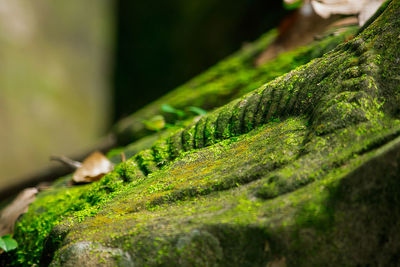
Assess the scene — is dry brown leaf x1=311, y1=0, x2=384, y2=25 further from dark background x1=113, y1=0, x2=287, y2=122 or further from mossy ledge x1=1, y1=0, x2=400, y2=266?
dark background x1=113, y1=0, x2=287, y2=122

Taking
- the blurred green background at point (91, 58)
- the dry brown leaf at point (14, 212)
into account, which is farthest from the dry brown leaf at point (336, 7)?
the dry brown leaf at point (14, 212)

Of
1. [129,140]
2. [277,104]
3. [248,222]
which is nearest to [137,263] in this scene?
[248,222]

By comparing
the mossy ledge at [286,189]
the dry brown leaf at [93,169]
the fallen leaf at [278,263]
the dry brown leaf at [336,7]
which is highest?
the dry brown leaf at [336,7]

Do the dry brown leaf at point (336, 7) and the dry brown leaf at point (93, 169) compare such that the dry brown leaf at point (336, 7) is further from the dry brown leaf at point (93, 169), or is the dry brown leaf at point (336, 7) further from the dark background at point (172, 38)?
the dark background at point (172, 38)

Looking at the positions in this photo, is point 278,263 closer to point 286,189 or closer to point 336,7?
point 286,189

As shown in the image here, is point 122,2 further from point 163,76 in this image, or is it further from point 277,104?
point 277,104

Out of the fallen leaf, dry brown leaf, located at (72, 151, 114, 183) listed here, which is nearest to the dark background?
dry brown leaf, located at (72, 151, 114, 183)
